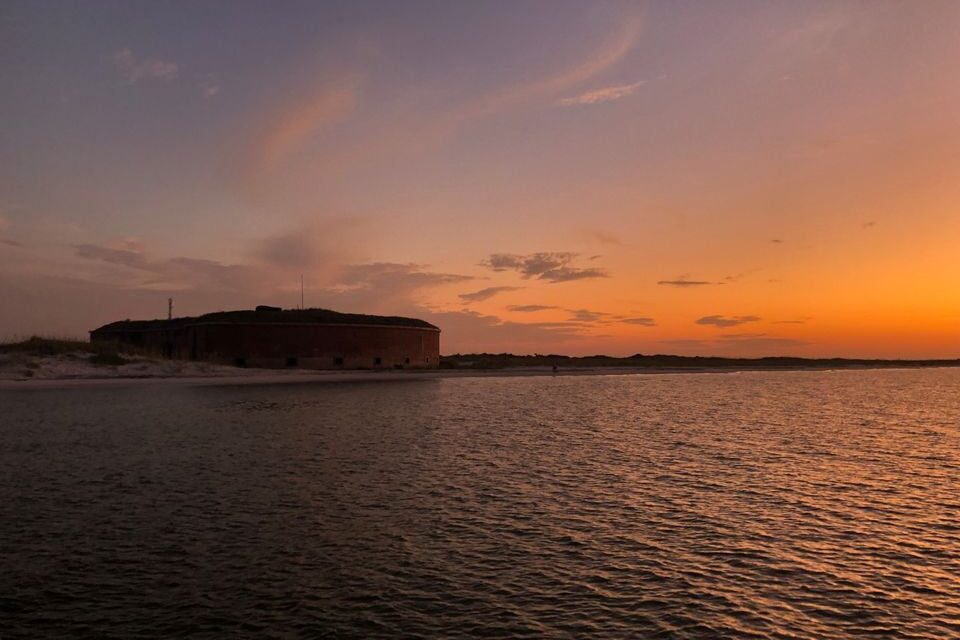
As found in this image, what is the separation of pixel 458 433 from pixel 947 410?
135 ft

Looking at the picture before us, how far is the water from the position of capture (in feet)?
29.9

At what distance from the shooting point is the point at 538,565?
11305mm

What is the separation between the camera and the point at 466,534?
42.9 feet

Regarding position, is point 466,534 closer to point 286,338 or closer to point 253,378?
point 253,378

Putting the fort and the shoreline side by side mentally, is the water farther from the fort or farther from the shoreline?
the fort

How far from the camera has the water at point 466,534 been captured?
9.10m

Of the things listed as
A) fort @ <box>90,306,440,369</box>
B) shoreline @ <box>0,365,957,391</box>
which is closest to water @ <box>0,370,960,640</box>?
shoreline @ <box>0,365,957,391</box>

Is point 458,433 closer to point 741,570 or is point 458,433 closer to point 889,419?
point 741,570

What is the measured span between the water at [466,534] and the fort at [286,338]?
4494 centimetres

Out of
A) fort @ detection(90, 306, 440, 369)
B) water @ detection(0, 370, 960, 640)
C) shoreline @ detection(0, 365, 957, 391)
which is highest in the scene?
fort @ detection(90, 306, 440, 369)

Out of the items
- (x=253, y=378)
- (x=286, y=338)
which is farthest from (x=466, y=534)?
(x=286, y=338)

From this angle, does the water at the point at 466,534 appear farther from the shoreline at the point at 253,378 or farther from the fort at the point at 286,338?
the fort at the point at 286,338

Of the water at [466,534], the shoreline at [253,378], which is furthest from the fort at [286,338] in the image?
the water at [466,534]

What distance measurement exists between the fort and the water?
44936 millimetres
